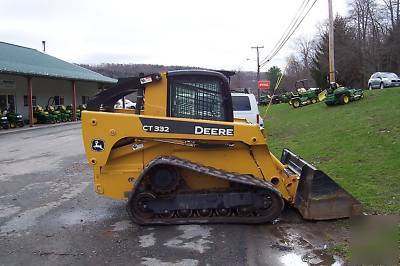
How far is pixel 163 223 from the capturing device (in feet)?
21.7

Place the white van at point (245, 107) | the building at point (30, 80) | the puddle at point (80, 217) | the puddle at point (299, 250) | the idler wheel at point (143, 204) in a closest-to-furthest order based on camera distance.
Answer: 1. the puddle at point (299, 250)
2. the idler wheel at point (143, 204)
3. the puddle at point (80, 217)
4. the white van at point (245, 107)
5. the building at point (30, 80)

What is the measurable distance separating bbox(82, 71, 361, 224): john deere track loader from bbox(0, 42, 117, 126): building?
2615 cm

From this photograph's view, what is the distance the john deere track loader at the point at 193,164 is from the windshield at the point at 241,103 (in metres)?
7.38

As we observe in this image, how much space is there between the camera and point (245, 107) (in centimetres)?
1461

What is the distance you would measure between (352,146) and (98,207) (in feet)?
24.5

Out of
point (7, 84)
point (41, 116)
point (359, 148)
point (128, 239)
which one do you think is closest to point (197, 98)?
point (128, 239)

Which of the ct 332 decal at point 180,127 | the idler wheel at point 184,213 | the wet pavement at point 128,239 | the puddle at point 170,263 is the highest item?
the ct 332 decal at point 180,127

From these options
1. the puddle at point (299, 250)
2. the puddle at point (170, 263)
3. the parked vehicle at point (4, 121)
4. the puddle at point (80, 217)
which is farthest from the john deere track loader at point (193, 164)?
the parked vehicle at point (4, 121)

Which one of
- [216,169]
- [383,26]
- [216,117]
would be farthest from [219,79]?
[383,26]

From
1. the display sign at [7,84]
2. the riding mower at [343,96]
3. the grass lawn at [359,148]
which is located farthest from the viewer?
the display sign at [7,84]

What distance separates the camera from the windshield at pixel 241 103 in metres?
14.6

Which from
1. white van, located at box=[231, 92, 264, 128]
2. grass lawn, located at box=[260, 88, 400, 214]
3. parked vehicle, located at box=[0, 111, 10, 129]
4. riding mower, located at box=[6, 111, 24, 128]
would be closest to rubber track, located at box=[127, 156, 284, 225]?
grass lawn, located at box=[260, 88, 400, 214]

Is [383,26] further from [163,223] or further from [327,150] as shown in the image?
[163,223]

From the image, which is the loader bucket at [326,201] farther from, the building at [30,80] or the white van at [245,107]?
the building at [30,80]
